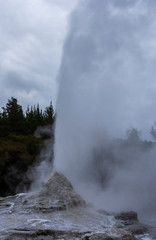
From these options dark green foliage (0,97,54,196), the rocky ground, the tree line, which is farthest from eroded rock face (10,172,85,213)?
the tree line

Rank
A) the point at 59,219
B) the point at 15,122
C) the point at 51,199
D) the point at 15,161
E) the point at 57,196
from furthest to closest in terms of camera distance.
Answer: the point at 15,122, the point at 15,161, the point at 57,196, the point at 51,199, the point at 59,219

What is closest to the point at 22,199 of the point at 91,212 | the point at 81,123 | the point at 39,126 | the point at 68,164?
the point at 91,212

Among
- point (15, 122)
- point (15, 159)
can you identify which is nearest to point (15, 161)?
point (15, 159)

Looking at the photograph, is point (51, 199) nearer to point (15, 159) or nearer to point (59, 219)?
point (59, 219)

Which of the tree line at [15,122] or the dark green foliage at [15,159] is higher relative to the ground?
the tree line at [15,122]

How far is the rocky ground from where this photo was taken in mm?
5473

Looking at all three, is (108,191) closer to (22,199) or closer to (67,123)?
(67,123)

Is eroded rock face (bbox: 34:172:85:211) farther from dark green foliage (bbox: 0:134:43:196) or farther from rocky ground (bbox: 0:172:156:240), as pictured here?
dark green foliage (bbox: 0:134:43:196)

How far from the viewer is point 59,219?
256 inches

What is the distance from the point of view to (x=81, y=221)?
6.57 m

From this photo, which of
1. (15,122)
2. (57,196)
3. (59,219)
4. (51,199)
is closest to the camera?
(59,219)

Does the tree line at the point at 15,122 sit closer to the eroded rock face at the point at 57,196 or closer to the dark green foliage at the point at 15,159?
the dark green foliage at the point at 15,159

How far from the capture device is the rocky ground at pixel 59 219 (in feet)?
18.0

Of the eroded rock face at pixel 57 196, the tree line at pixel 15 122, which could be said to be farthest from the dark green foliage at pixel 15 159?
the eroded rock face at pixel 57 196
